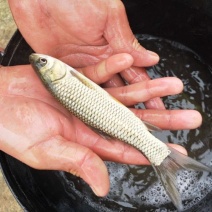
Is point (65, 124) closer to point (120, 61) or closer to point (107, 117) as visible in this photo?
point (107, 117)

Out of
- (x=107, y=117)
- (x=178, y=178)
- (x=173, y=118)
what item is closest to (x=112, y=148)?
(x=107, y=117)

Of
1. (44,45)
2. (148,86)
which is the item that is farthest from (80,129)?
(44,45)

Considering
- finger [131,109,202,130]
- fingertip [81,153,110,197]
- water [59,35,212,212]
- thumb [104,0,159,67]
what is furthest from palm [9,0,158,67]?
fingertip [81,153,110,197]

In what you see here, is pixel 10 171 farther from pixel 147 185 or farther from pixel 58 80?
pixel 147 185

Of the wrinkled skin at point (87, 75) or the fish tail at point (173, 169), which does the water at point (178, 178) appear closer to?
the wrinkled skin at point (87, 75)

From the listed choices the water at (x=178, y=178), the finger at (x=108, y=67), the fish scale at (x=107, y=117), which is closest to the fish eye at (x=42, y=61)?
the fish scale at (x=107, y=117)
